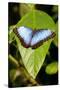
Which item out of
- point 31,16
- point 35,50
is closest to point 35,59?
point 35,50

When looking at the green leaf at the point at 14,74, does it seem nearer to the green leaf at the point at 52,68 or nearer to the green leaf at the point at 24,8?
the green leaf at the point at 52,68

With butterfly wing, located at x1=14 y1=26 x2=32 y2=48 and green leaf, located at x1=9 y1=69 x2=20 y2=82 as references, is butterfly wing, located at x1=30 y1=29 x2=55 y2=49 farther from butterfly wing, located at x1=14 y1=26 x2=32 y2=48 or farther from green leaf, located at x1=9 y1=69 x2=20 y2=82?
green leaf, located at x1=9 y1=69 x2=20 y2=82

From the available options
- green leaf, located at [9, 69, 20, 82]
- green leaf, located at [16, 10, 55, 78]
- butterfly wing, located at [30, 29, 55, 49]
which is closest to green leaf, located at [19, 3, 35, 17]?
green leaf, located at [16, 10, 55, 78]

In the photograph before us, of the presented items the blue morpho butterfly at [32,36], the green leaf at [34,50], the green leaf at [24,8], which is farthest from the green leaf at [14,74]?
the green leaf at [24,8]

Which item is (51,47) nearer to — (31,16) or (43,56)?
(43,56)

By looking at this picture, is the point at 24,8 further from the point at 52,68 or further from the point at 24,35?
the point at 52,68

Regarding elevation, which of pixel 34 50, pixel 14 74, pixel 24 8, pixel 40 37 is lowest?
pixel 14 74

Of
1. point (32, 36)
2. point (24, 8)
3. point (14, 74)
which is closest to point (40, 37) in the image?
point (32, 36)
